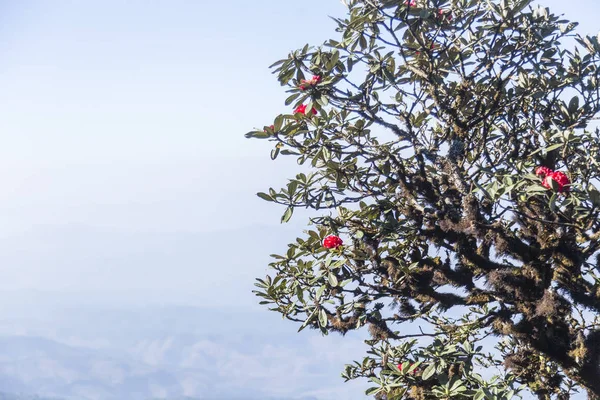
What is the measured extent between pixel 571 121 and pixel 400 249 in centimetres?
186

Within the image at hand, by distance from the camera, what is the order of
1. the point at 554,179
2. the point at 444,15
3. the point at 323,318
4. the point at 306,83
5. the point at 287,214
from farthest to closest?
the point at 444,15, the point at 287,214, the point at 323,318, the point at 306,83, the point at 554,179

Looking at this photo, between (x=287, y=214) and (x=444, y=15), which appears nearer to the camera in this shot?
(x=287, y=214)

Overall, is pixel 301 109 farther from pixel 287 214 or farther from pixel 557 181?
pixel 557 181

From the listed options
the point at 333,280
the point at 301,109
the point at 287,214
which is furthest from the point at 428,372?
the point at 301,109

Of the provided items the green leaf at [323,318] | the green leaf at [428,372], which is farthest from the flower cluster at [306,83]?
the green leaf at [428,372]

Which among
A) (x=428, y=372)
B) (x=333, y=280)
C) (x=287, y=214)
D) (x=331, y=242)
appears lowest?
(x=428, y=372)

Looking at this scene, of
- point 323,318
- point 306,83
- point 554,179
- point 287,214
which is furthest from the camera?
point 287,214

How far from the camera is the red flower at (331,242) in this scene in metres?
4.61

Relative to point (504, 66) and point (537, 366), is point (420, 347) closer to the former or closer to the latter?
point (537, 366)

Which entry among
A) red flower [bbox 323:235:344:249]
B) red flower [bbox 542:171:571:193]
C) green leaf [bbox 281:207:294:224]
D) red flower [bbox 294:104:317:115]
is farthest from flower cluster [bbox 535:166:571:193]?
green leaf [bbox 281:207:294:224]

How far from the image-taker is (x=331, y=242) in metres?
4.61

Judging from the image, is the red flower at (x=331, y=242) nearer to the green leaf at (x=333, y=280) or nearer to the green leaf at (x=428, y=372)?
the green leaf at (x=333, y=280)

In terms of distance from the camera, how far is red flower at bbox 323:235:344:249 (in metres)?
4.61

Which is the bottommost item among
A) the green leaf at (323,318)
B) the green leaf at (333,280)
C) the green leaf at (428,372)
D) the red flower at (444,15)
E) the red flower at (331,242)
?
the green leaf at (428,372)
